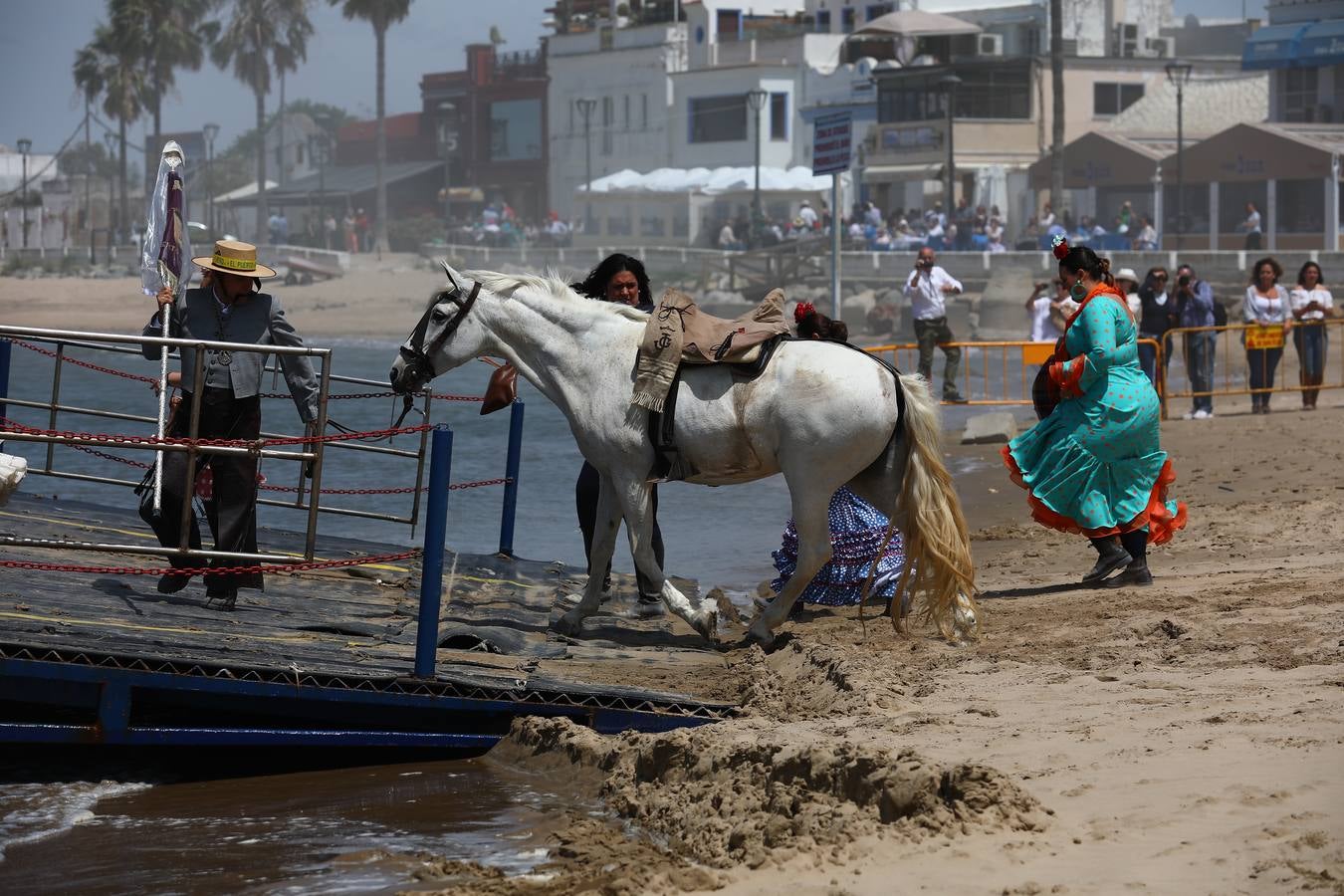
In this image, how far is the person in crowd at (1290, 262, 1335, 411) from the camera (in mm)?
20656

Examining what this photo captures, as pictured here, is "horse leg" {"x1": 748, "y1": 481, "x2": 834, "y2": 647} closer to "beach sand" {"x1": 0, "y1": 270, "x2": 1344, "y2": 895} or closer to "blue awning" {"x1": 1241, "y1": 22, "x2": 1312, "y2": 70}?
"beach sand" {"x1": 0, "y1": 270, "x2": 1344, "y2": 895}

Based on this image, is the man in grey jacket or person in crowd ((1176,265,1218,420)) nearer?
the man in grey jacket

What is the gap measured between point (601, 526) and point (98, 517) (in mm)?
4265

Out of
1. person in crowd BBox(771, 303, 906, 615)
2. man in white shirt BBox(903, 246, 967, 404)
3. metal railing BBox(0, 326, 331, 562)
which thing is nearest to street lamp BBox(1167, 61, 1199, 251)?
man in white shirt BBox(903, 246, 967, 404)

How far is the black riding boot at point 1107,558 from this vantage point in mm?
9703

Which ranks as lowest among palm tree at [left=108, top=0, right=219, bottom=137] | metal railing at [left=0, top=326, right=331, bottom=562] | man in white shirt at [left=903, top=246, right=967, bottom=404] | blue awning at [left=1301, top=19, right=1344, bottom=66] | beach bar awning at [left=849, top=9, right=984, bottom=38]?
metal railing at [left=0, top=326, right=331, bottom=562]

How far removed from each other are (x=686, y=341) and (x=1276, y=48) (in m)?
47.0

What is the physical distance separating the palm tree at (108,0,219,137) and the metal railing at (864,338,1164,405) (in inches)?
2604

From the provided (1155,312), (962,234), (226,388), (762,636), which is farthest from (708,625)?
(962,234)

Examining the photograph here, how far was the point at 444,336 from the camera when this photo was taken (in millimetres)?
8945

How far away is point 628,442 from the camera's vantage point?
8617 mm

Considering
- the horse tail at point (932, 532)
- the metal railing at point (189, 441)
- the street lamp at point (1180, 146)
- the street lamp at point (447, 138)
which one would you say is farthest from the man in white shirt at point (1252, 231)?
the street lamp at point (447, 138)

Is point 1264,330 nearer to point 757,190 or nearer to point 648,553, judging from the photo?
point 648,553

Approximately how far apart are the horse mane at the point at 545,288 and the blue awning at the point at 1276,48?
46.3m
